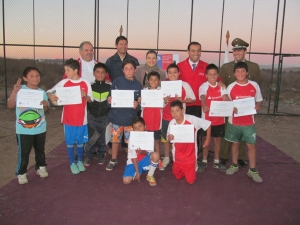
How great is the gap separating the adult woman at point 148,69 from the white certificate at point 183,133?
1129mm

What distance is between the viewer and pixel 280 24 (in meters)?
10.4

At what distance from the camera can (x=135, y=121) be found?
4332 millimetres

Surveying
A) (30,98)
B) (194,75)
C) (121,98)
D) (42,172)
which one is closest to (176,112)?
(121,98)

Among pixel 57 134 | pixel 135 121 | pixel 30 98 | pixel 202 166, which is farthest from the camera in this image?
pixel 57 134

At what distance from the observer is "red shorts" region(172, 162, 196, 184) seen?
434 cm

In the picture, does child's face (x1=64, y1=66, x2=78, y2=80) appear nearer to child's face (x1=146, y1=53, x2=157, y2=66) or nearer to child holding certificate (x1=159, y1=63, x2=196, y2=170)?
child's face (x1=146, y1=53, x2=157, y2=66)

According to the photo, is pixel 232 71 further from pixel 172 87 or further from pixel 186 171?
pixel 186 171

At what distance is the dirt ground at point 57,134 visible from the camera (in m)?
5.48

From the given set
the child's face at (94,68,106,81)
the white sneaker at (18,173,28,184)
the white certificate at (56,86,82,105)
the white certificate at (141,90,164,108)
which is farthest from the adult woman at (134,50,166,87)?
the white sneaker at (18,173,28,184)

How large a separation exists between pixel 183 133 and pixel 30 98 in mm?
2243

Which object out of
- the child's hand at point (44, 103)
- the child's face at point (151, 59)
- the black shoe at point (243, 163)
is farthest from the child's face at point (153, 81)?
the black shoe at point (243, 163)

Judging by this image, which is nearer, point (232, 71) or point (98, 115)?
point (98, 115)

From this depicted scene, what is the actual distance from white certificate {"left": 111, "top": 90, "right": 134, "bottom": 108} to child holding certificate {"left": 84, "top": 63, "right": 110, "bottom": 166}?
15.1 inches

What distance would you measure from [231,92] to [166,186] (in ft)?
5.82
